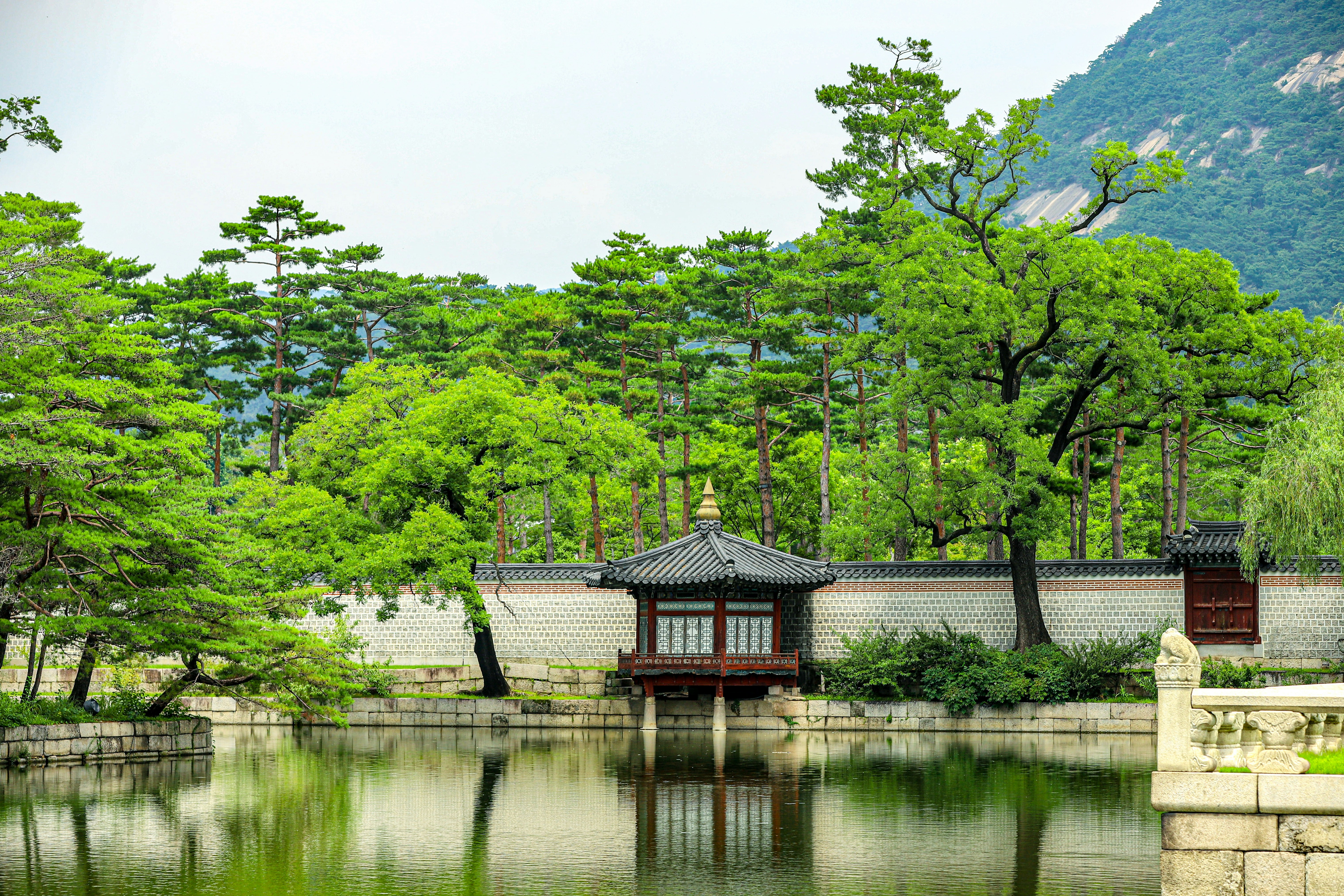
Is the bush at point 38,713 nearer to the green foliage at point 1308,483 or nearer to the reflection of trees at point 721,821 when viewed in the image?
the reflection of trees at point 721,821

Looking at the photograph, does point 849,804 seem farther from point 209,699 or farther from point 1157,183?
point 209,699

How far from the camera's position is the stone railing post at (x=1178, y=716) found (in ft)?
32.1

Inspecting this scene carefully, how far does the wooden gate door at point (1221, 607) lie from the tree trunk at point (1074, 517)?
11.5 ft

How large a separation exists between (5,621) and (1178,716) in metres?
17.1

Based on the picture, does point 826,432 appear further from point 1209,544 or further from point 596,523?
point 1209,544

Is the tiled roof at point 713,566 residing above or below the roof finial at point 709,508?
below

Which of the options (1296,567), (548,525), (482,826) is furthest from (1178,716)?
(548,525)

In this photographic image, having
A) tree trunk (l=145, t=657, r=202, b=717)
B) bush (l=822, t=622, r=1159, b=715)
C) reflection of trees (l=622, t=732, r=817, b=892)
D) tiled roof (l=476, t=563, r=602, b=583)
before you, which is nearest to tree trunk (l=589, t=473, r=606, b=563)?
tiled roof (l=476, t=563, r=602, b=583)

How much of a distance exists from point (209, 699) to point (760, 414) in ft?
56.2

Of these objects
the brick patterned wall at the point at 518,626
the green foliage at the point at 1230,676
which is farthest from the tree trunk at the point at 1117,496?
the brick patterned wall at the point at 518,626

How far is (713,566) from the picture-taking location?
28969 mm

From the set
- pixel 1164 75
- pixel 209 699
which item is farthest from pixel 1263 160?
pixel 209 699

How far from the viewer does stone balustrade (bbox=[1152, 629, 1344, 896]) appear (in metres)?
9.62

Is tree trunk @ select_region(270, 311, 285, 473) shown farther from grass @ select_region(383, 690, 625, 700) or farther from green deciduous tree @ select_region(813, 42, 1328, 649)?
green deciduous tree @ select_region(813, 42, 1328, 649)
